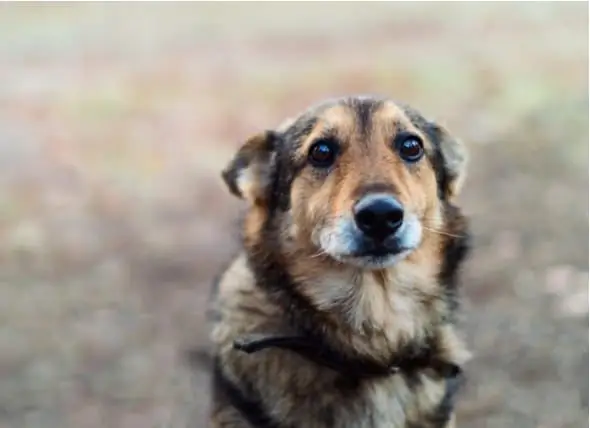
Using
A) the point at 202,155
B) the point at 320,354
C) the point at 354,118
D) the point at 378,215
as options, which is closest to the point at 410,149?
the point at 354,118

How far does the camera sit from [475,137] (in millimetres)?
3314

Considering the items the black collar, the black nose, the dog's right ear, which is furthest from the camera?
the dog's right ear

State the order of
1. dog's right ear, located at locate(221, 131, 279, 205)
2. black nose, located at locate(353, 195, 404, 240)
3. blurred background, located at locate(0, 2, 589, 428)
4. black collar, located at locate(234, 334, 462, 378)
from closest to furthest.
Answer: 1. black nose, located at locate(353, 195, 404, 240)
2. black collar, located at locate(234, 334, 462, 378)
3. dog's right ear, located at locate(221, 131, 279, 205)
4. blurred background, located at locate(0, 2, 589, 428)

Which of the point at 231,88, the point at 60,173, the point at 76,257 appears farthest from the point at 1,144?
the point at 231,88

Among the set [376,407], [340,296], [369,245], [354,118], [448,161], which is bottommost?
[376,407]

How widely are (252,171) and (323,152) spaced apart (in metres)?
0.17

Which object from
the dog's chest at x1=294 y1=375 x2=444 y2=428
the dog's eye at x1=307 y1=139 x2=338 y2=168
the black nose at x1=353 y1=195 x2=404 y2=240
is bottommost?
the dog's chest at x1=294 y1=375 x2=444 y2=428

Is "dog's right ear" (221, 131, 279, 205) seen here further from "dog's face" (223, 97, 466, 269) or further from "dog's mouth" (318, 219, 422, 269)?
"dog's mouth" (318, 219, 422, 269)

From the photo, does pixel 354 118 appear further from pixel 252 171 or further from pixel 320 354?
pixel 320 354

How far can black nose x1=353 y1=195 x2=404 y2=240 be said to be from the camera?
5.15ft

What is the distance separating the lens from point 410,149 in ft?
5.73

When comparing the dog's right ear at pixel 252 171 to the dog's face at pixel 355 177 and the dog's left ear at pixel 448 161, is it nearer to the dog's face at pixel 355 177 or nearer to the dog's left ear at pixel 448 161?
the dog's face at pixel 355 177

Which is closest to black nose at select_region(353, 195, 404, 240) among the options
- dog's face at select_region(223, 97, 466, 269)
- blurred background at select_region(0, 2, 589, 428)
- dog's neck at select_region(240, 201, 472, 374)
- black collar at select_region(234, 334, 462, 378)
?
dog's face at select_region(223, 97, 466, 269)

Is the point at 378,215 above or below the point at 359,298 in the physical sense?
above
